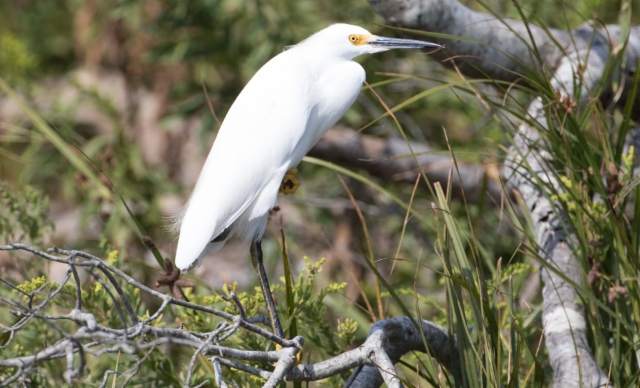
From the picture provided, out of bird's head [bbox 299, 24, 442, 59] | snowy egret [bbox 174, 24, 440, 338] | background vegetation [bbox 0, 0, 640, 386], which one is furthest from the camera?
bird's head [bbox 299, 24, 442, 59]

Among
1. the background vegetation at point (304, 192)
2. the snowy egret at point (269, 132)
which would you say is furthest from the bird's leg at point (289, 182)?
the background vegetation at point (304, 192)

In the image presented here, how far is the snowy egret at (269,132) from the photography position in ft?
4.71

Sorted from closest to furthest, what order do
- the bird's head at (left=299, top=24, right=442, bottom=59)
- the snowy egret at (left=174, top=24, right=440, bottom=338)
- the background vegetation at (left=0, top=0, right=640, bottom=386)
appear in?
the background vegetation at (left=0, top=0, right=640, bottom=386) → the snowy egret at (left=174, top=24, right=440, bottom=338) → the bird's head at (left=299, top=24, right=442, bottom=59)

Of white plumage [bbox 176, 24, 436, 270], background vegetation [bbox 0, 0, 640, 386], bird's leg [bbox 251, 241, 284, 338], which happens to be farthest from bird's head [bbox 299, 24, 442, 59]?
bird's leg [bbox 251, 241, 284, 338]

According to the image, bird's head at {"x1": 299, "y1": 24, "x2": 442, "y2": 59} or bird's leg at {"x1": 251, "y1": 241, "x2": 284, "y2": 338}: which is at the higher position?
bird's head at {"x1": 299, "y1": 24, "x2": 442, "y2": 59}

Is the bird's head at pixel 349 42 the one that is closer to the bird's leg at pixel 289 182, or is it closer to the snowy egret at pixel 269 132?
the snowy egret at pixel 269 132

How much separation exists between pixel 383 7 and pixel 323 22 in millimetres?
1500

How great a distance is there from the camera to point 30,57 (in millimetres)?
2879

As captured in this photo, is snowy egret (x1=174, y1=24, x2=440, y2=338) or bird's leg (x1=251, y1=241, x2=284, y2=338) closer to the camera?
bird's leg (x1=251, y1=241, x2=284, y2=338)

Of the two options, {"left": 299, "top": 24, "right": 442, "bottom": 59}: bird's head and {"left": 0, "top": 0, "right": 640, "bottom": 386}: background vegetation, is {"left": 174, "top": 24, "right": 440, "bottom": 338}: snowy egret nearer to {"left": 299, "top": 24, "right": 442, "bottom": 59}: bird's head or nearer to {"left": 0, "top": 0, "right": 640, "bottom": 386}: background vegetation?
{"left": 299, "top": 24, "right": 442, "bottom": 59}: bird's head

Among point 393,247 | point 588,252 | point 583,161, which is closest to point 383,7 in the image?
point 583,161

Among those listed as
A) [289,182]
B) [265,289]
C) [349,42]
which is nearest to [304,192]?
[289,182]

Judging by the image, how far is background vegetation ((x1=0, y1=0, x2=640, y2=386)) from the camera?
4.17 ft

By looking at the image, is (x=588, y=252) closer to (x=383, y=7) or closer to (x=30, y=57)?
(x=383, y=7)
